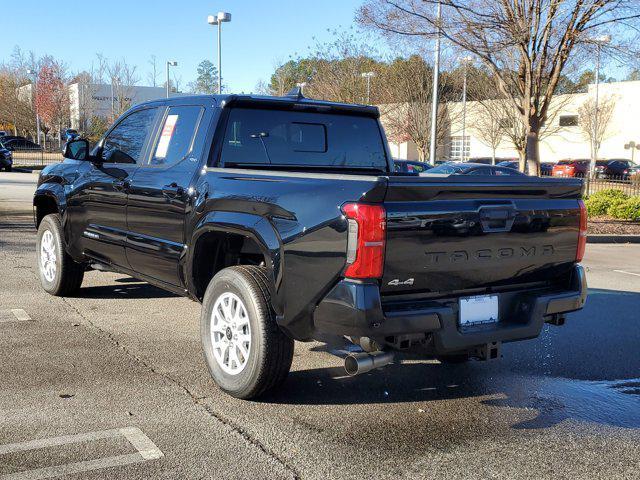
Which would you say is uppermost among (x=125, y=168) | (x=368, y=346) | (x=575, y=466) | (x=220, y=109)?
(x=220, y=109)

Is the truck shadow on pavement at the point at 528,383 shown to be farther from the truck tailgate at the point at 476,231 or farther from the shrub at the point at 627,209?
the shrub at the point at 627,209

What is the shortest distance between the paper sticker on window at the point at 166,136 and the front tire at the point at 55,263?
79.0 inches

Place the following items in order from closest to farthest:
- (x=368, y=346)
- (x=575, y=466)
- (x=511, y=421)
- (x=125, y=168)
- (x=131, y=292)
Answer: (x=575, y=466) < (x=368, y=346) < (x=511, y=421) < (x=125, y=168) < (x=131, y=292)

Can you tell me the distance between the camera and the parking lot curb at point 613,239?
14.4 meters

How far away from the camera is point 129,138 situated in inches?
237

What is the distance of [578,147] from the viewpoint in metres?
56.9

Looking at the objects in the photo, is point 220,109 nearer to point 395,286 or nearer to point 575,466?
point 395,286

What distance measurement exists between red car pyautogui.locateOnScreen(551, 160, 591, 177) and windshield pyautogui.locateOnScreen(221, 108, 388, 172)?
41.4m

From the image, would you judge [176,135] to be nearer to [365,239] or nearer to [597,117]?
[365,239]

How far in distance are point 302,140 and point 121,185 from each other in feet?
5.34

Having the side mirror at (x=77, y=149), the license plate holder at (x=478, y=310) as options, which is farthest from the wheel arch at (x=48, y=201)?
the license plate holder at (x=478, y=310)

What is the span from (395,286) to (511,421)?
1.26 metres

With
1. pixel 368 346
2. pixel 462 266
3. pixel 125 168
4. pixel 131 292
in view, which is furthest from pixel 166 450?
pixel 131 292

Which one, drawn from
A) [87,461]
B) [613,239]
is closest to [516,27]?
[613,239]
